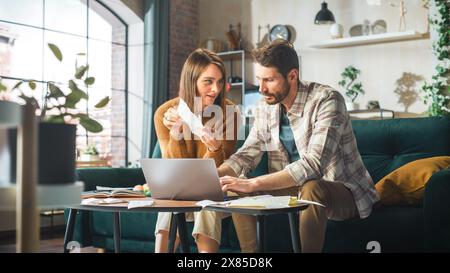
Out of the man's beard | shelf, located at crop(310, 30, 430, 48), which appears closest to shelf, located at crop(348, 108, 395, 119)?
shelf, located at crop(310, 30, 430, 48)

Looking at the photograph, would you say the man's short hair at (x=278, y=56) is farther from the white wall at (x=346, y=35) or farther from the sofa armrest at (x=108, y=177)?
the white wall at (x=346, y=35)

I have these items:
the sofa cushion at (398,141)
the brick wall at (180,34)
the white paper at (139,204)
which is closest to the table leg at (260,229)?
the white paper at (139,204)

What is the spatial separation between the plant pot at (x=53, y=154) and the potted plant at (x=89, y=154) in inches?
173

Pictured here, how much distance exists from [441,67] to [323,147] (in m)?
3.81

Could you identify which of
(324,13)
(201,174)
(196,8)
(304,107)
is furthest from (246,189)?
(196,8)

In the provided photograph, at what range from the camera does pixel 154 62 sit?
6.16 metres

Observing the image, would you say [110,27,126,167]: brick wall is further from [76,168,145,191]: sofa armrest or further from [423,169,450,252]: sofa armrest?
[423,169,450,252]: sofa armrest

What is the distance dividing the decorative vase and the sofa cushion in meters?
3.31

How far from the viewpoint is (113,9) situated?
6164 mm

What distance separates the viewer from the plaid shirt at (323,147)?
2221 millimetres

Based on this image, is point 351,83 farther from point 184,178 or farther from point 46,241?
point 184,178

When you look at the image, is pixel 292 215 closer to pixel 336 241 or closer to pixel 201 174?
pixel 201 174

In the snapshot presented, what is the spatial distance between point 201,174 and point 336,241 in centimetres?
93

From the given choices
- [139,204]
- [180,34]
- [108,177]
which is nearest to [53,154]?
[139,204]
